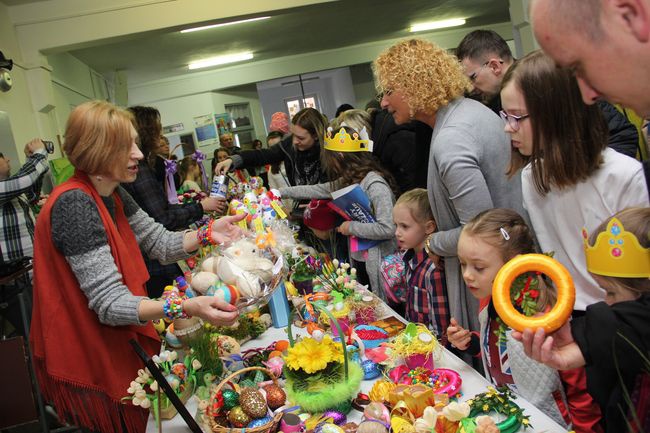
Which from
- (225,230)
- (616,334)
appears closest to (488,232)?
(616,334)

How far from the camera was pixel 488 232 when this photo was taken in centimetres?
160

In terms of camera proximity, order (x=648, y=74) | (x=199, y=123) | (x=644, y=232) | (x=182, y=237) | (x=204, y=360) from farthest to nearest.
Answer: (x=199, y=123) → (x=182, y=237) → (x=204, y=360) → (x=644, y=232) → (x=648, y=74)

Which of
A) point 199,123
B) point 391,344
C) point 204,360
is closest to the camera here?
point 391,344

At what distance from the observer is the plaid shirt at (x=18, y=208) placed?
3547mm

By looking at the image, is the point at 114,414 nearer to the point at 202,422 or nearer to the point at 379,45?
the point at 202,422

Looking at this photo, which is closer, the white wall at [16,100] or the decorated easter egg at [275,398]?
the decorated easter egg at [275,398]

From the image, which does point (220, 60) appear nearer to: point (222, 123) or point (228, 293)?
point (222, 123)

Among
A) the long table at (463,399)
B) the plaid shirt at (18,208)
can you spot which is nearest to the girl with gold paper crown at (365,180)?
the long table at (463,399)

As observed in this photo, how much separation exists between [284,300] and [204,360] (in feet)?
1.76

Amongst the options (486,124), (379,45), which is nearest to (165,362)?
(486,124)

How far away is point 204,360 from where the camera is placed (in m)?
1.74

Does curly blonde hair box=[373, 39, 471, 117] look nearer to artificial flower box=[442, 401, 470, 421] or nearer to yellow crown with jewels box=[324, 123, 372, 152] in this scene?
yellow crown with jewels box=[324, 123, 372, 152]

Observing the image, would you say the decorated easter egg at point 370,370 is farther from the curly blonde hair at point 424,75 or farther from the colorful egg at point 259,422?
the curly blonde hair at point 424,75

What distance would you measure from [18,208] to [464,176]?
3.29 meters
